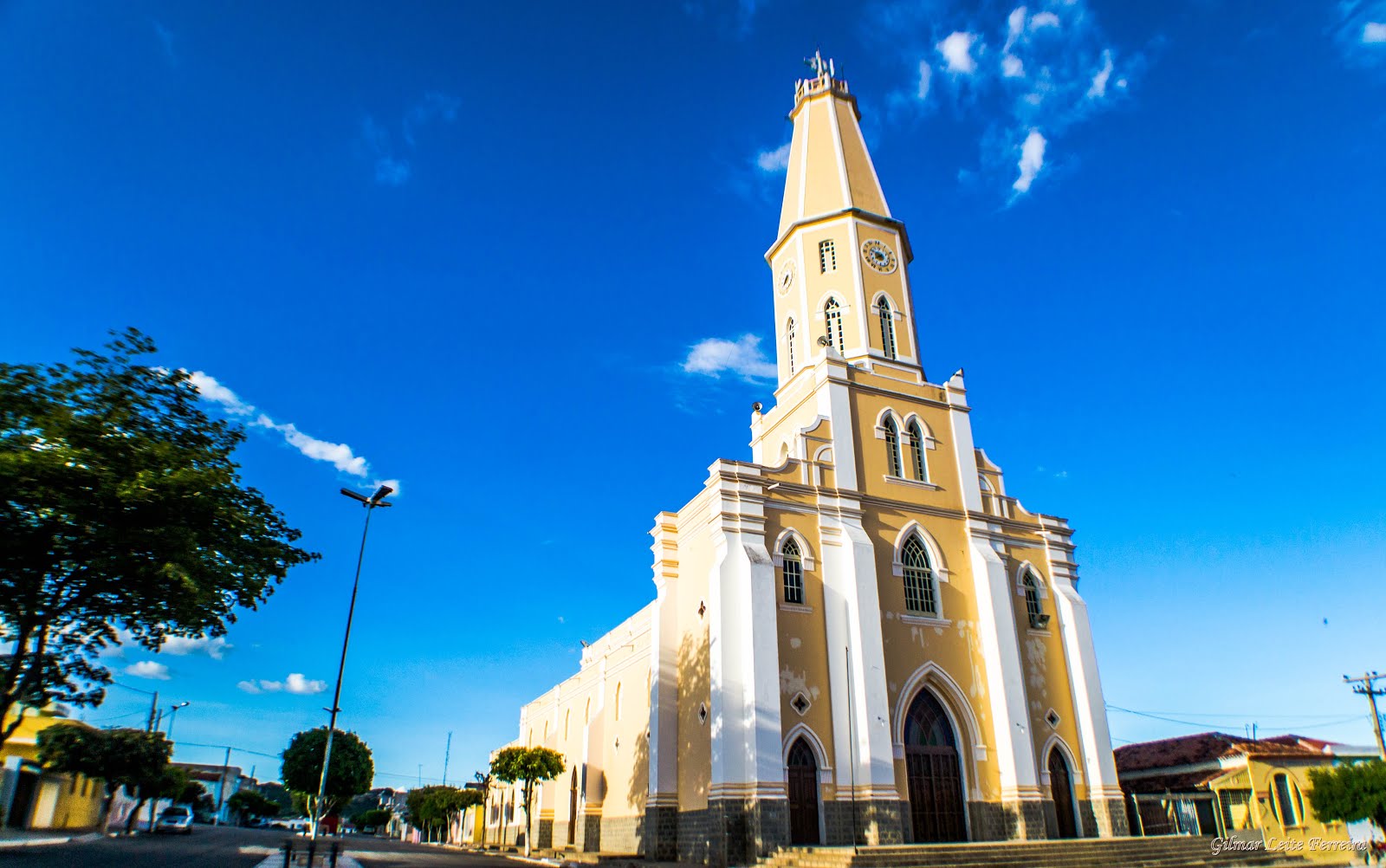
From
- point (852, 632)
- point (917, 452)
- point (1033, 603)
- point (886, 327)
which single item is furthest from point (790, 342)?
point (1033, 603)

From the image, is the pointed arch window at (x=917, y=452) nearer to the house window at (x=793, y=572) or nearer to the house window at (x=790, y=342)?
the house window at (x=790, y=342)

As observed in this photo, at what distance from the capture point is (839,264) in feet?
96.9

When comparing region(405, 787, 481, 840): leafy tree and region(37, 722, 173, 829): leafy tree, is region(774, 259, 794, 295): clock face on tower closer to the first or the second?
region(37, 722, 173, 829): leafy tree

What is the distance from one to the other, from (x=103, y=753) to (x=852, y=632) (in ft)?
107

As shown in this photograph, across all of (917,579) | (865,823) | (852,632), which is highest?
(917,579)

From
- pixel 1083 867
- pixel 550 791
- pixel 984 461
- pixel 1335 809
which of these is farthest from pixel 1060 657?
pixel 550 791

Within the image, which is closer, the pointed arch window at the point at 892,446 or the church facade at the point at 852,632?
the church facade at the point at 852,632

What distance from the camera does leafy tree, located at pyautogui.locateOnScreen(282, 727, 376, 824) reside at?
46.3 meters

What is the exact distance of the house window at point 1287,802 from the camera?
29328 millimetres

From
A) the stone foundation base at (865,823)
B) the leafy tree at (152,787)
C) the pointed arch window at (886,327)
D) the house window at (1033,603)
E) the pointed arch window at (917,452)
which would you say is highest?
the pointed arch window at (886,327)

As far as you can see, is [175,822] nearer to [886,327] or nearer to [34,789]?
[34,789]

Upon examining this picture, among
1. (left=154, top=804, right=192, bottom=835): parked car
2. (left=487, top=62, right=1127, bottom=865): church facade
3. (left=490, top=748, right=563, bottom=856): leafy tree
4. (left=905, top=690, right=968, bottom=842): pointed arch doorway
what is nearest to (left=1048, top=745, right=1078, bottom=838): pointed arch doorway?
(left=487, top=62, right=1127, bottom=865): church facade

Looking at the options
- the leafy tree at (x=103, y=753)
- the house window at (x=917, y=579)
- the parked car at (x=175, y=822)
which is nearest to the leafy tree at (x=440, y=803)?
the parked car at (x=175, y=822)

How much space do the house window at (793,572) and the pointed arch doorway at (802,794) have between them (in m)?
3.70
